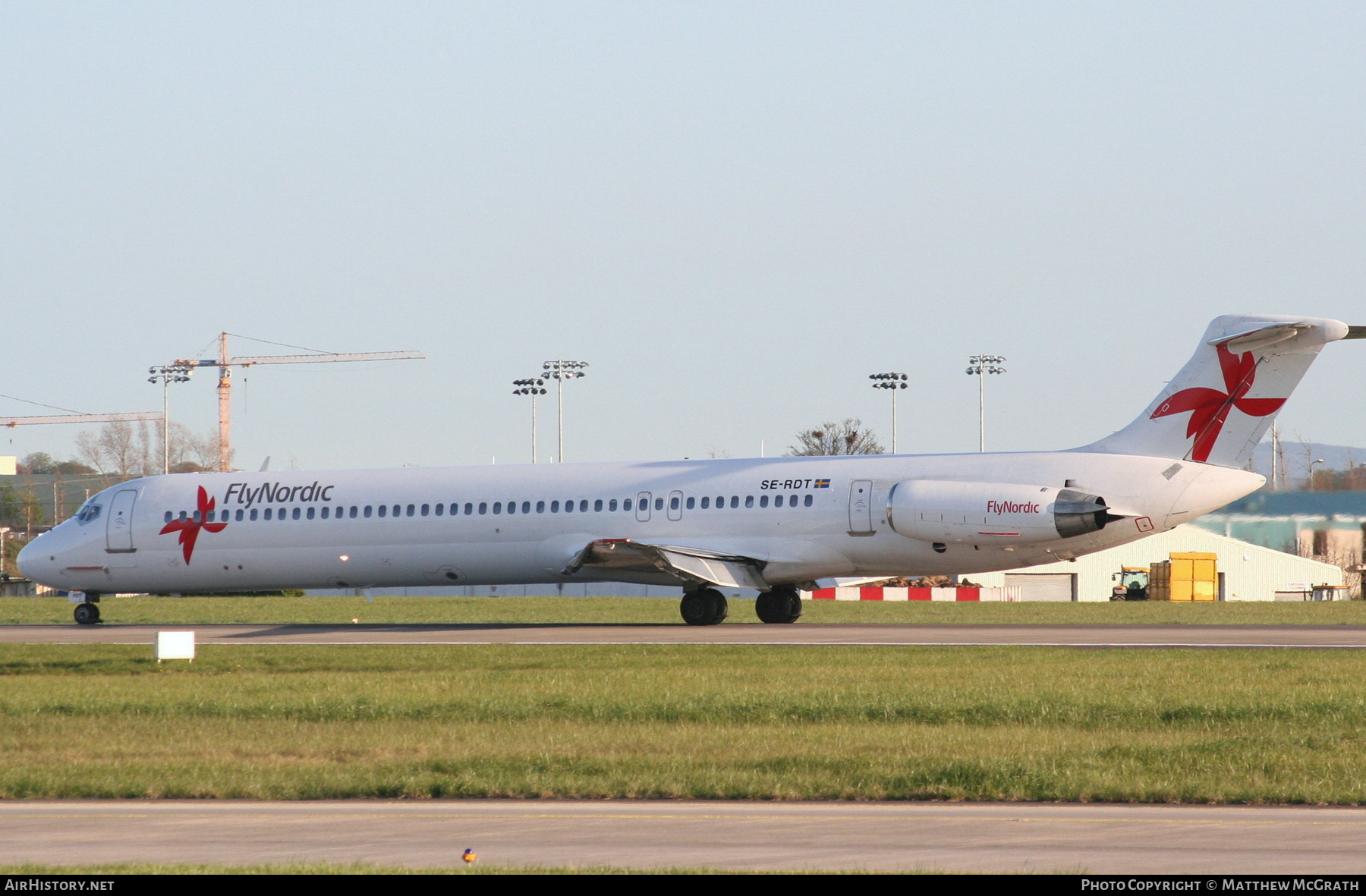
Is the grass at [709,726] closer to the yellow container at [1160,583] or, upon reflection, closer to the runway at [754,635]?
the runway at [754,635]

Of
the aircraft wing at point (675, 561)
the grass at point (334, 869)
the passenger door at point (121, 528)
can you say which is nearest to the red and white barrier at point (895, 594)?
the aircraft wing at point (675, 561)

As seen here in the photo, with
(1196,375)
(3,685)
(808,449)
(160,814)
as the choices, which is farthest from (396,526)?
(808,449)

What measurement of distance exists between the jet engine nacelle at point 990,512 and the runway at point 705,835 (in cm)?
1887

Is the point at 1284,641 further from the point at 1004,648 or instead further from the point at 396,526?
the point at 396,526

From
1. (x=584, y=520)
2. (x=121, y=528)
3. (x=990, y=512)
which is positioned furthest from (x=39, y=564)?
(x=990, y=512)

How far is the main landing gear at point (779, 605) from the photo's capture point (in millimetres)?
34875

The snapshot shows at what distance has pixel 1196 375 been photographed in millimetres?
30281

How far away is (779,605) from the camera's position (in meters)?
34.9

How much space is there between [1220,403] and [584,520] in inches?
489

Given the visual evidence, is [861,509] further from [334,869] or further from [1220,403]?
[334,869]

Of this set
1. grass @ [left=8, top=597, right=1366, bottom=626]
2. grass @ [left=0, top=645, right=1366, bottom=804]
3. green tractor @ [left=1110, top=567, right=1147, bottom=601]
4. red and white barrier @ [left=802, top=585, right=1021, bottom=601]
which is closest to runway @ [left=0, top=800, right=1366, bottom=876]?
grass @ [left=0, top=645, right=1366, bottom=804]

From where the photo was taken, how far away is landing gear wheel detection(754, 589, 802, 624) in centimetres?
3488
